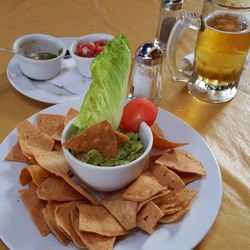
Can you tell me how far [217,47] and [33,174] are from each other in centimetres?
55

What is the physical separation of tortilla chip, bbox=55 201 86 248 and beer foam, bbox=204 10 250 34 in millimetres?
572

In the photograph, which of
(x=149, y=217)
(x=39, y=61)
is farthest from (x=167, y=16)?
(x=149, y=217)

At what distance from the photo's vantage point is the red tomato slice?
880mm

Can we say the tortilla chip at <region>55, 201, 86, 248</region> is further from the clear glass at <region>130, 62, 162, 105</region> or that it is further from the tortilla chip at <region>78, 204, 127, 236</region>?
the clear glass at <region>130, 62, 162, 105</region>

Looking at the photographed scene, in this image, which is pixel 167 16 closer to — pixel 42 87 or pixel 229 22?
pixel 229 22

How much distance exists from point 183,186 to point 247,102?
0.45 metres

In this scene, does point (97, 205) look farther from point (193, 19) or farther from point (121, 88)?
point (193, 19)

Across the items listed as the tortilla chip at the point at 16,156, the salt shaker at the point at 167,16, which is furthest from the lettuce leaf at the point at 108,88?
the salt shaker at the point at 167,16

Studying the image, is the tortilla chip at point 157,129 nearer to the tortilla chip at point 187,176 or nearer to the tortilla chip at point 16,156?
the tortilla chip at point 187,176

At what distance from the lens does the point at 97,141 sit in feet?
2.55

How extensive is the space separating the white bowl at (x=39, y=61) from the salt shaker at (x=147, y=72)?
8.3 inches

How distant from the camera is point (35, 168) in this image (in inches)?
31.4

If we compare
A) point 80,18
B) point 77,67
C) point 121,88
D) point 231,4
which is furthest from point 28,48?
point 231,4

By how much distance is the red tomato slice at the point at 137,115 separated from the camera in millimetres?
880
